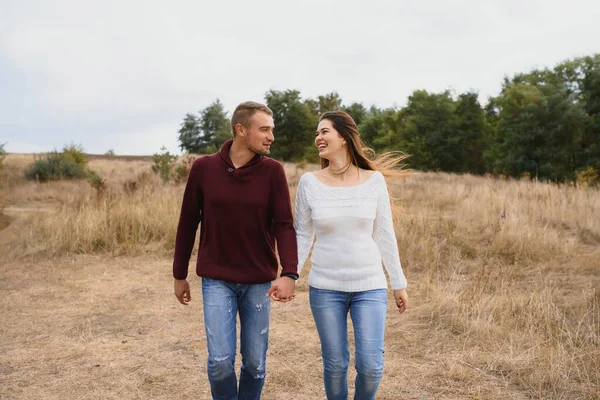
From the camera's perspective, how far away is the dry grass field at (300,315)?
13.5 ft

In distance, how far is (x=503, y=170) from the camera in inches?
1325

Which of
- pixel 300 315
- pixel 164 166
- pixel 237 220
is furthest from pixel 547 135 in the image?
pixel 237 220

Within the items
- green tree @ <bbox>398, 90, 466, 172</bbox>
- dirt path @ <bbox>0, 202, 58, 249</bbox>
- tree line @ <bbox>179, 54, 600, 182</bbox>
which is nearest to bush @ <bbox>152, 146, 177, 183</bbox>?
dirt path @ <bbox>0, 202, 58, 249</bbox>

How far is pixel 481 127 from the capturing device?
41.7m

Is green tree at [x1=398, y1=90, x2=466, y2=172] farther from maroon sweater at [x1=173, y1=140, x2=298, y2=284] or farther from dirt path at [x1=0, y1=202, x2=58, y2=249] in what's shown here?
maroon sweater at [x1=173, y1=140, x2=298, y2=284]

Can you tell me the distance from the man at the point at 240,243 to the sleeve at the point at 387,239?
0.46 m

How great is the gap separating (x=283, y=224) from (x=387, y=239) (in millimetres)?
553

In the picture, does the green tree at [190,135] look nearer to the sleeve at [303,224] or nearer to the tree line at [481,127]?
the tree line at [481,127]

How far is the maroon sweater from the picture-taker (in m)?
2.74

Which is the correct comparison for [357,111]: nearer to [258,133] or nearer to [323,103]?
[323,103]

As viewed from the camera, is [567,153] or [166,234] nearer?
[166,234]

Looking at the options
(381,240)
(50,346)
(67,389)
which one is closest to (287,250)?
(381,240)

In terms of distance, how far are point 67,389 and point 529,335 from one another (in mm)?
3868

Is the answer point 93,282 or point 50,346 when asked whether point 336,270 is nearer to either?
point 50,346
